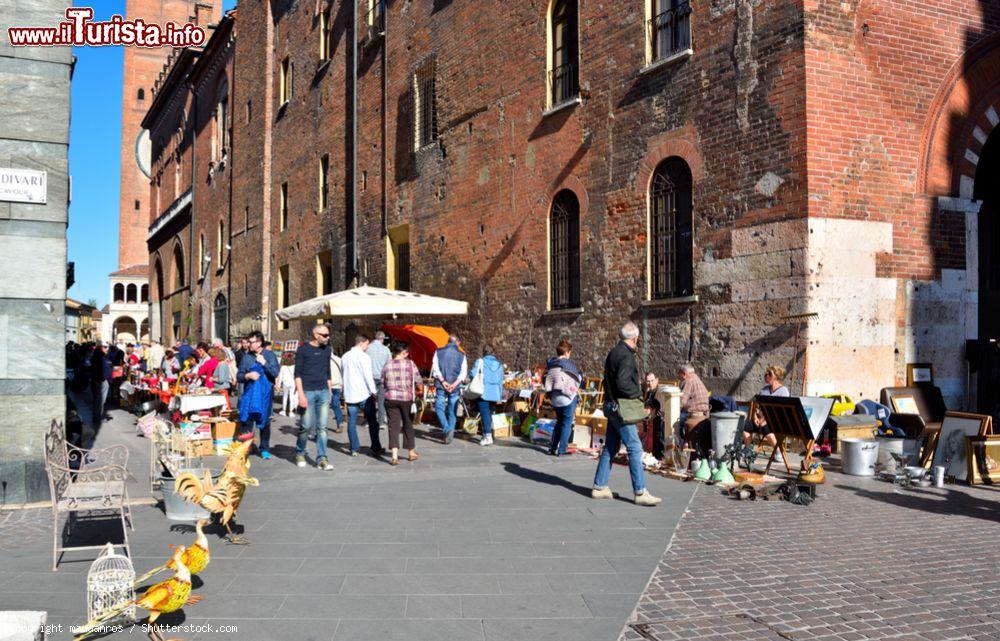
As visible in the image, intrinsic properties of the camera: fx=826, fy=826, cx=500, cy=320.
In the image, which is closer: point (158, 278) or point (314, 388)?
point (314, 388)

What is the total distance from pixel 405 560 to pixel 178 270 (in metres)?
42.0

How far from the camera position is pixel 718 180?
1123 cm

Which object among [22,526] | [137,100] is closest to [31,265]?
[22,526]

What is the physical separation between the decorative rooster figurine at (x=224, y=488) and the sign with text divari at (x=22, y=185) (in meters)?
3.37

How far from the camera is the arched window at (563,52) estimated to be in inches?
562

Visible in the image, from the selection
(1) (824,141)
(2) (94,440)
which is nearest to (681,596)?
(1) (824,141)

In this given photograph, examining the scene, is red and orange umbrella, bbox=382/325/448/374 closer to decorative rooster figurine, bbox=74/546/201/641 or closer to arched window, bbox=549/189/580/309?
arched window, bbox=549/189/580/309

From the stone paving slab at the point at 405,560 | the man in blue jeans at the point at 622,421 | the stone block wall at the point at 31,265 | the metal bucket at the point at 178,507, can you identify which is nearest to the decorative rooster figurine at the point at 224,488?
the stone paving slab at the point at 405,560

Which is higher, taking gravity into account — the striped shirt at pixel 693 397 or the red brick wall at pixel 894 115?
the red brick wall at pixel 894 115

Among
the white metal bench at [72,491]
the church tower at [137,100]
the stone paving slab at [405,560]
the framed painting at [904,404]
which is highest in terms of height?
the church tower at [137,100]

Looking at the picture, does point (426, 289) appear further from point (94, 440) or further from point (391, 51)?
point (94, 440)

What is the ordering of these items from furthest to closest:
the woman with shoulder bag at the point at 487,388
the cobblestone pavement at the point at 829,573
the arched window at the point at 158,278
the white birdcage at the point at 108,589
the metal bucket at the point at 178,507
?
the arched window at the point at 158,278, the woman with shoulder bag at the point at 487,388, the metal bucket at the point at 178,507, the cobblestone pavement at the point at 829,573, the white birdcage at the point at 108,589

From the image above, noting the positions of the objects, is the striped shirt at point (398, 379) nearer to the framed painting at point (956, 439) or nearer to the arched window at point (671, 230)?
the arched window at point (671, 230)

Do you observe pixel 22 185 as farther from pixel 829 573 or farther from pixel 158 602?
pixel 829 573
